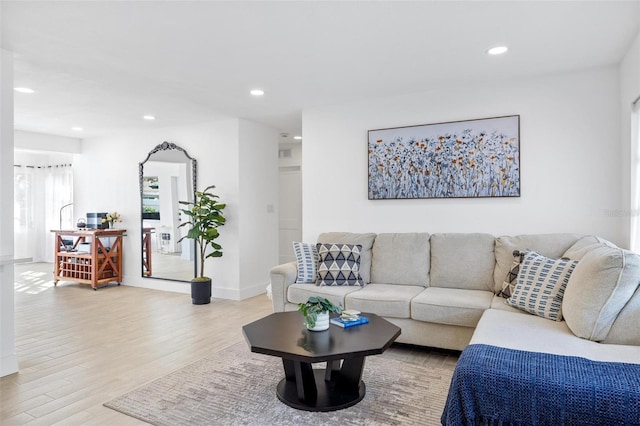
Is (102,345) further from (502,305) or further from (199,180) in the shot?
(502,305)

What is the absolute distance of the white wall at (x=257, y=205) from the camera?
17.1ft

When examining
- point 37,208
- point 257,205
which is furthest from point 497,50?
point 37,208

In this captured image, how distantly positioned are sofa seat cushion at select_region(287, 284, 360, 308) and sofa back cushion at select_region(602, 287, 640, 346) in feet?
6.15

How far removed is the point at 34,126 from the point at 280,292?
15.5 ft

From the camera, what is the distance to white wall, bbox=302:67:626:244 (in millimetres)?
3287

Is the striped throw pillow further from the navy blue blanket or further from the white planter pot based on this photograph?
the white planter pot

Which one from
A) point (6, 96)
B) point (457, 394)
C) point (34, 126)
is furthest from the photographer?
point (34, 126)

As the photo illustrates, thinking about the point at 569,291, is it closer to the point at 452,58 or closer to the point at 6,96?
the point at 452,58

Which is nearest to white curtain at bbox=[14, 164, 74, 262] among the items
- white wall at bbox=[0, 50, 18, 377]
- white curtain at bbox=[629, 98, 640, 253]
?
white wall at bbox=[0, 50, 18, 377]

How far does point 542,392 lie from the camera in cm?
154

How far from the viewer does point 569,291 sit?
2.38 m

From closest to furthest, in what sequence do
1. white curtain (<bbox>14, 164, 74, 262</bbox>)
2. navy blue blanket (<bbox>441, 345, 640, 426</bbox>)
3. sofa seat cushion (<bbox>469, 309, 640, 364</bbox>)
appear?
navy blue blanket (<bbox>441, 345, 640, 426</bbox>) < sofa seat cushion (<bbox>469, 309, 640, 364</bbox>) < white curtain (<bbox>14, 164, 74, 262</bbox>)

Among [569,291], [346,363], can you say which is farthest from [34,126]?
[569,291]

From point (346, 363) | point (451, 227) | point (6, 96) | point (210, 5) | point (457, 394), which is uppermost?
point (210, 5)
